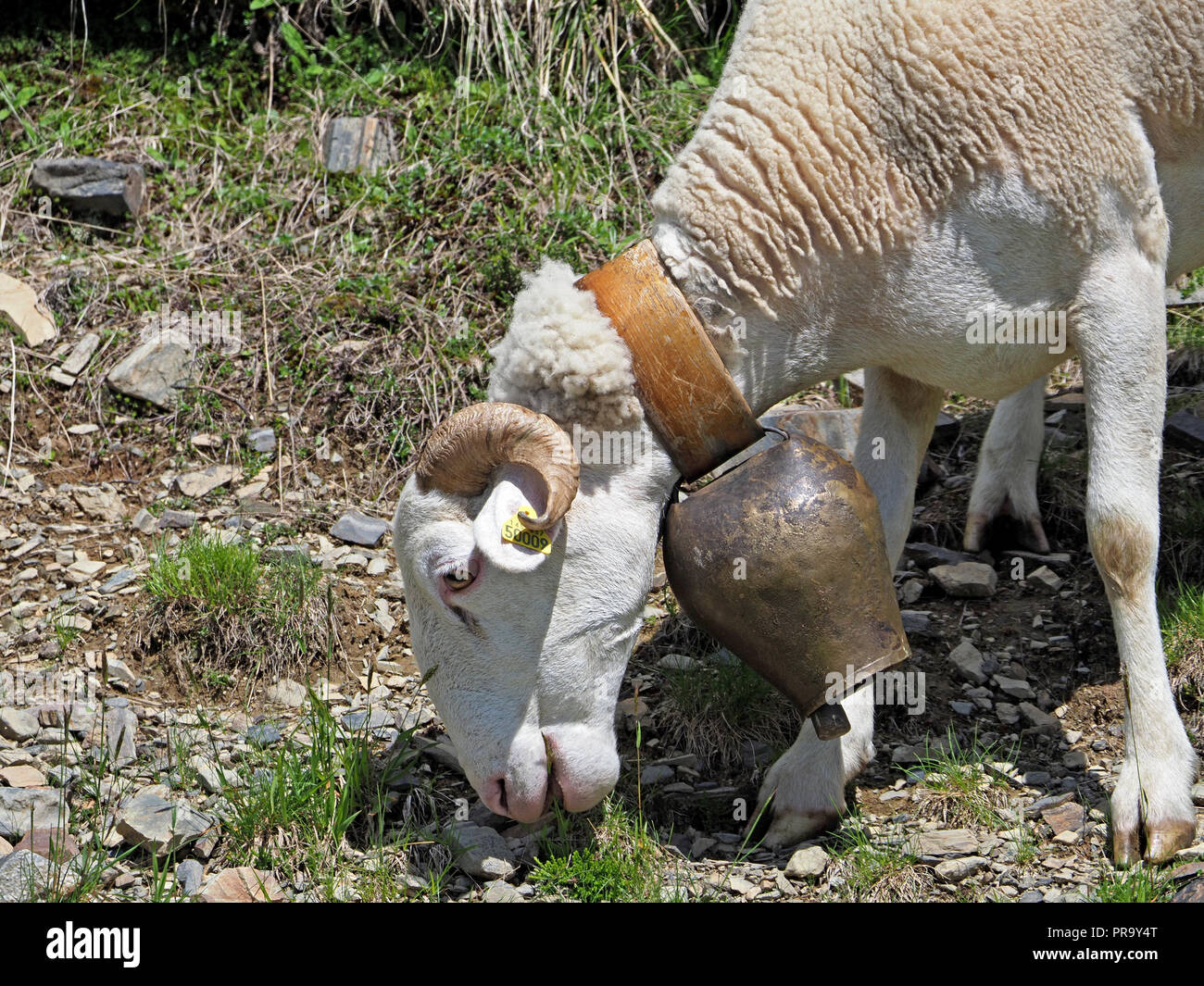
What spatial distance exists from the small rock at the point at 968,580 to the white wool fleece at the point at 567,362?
2.41 m

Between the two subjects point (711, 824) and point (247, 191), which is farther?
point (247, 191)

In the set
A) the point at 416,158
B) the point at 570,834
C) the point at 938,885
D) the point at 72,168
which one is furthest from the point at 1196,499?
the point at 72,168

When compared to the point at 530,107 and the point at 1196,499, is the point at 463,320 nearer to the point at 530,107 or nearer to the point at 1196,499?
the point at 530,107

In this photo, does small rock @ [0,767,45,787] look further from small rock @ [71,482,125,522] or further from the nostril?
small rock @ [71,482,125,522]

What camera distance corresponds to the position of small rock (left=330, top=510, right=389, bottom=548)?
6207mm

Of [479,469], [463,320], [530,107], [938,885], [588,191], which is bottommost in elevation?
[938,885]

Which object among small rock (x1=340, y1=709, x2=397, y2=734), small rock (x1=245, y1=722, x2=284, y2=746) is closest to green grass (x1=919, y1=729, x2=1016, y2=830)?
small rock (x1=340, y1=709, x2=397, y2=734)

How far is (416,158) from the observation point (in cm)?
760

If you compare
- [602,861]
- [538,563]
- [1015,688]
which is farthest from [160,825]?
[1015,688]

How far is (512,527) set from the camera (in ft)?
12.4

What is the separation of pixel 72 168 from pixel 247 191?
100 centimetres

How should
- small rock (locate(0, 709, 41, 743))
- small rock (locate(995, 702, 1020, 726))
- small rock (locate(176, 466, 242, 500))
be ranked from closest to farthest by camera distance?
small rock (locate(0, 709, 41, 743)) < small rock (locate(995, 702, 1020, 726)) < small rock (locate(176, 466, 242, 500))

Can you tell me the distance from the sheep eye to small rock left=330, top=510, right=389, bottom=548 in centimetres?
236

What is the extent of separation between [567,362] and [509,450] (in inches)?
12.7
